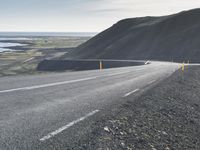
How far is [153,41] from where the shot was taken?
9531 cm

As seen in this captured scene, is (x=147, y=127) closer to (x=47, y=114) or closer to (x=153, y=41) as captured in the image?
(x=47, y=114)

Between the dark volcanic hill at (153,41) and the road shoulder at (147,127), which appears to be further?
the dark volcanic hill at (153,41)

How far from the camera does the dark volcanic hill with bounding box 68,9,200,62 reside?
268 ft

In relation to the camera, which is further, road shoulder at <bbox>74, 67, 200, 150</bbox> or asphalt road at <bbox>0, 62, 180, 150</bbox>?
road shoulder at <bbox>74, 67, 200, 150</bbox>

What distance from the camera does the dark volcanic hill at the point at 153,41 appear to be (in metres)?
81.8

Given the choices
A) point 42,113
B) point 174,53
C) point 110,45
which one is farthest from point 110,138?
point 110,45

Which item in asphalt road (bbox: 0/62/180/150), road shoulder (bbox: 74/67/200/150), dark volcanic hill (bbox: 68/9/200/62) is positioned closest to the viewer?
asphalt road (bbox: 0/62/180/150)

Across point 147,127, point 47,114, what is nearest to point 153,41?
point 147,127

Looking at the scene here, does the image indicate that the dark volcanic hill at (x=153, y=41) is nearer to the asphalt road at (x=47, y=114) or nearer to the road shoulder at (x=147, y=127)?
the road shoulder at (x=147, y=127)

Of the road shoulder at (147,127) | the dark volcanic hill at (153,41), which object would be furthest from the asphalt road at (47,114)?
the dark volcanic hill at (153,41)

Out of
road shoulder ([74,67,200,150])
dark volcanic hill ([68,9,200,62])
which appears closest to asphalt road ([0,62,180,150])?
road shoulder ([74,67,200,150])

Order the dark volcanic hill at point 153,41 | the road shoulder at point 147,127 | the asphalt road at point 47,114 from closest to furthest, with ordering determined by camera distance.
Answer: the asphalt road at point 47,114 < the road shoulder at point 147,127 < the dark volcanic hill at point 153,41

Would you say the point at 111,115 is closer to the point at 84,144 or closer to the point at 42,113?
the point at 42,113

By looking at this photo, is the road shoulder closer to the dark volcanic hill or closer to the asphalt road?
the asphalt road
